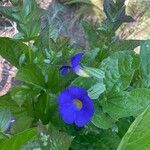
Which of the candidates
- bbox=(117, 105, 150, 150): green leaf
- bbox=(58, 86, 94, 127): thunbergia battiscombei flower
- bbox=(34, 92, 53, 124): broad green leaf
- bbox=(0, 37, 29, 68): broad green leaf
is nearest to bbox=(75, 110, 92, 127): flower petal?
bbox=(58, 86, 94, 127): thunbergia battiscombei flower

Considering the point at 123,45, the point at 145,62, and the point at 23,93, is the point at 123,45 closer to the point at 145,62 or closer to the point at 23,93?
the point at 145,62

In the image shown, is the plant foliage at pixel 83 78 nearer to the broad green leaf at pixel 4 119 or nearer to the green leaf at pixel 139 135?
the broad green leaf at pixel 4 119

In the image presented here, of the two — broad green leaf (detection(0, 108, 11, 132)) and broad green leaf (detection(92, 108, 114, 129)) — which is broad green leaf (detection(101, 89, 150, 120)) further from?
broad green leaf (detection(0, 108, 11, 132))

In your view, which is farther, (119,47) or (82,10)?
(82,10)

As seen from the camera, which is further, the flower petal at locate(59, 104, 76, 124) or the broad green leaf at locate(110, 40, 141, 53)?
the broad green leaf at locate(110, 40, 141, 53)

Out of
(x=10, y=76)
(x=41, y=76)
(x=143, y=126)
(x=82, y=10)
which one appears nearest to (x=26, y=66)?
(x=41, y=76)

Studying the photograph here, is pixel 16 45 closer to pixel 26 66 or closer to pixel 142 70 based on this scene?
pixel 26 66

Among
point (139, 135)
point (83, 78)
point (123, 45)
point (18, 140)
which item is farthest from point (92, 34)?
point (139, 135)
